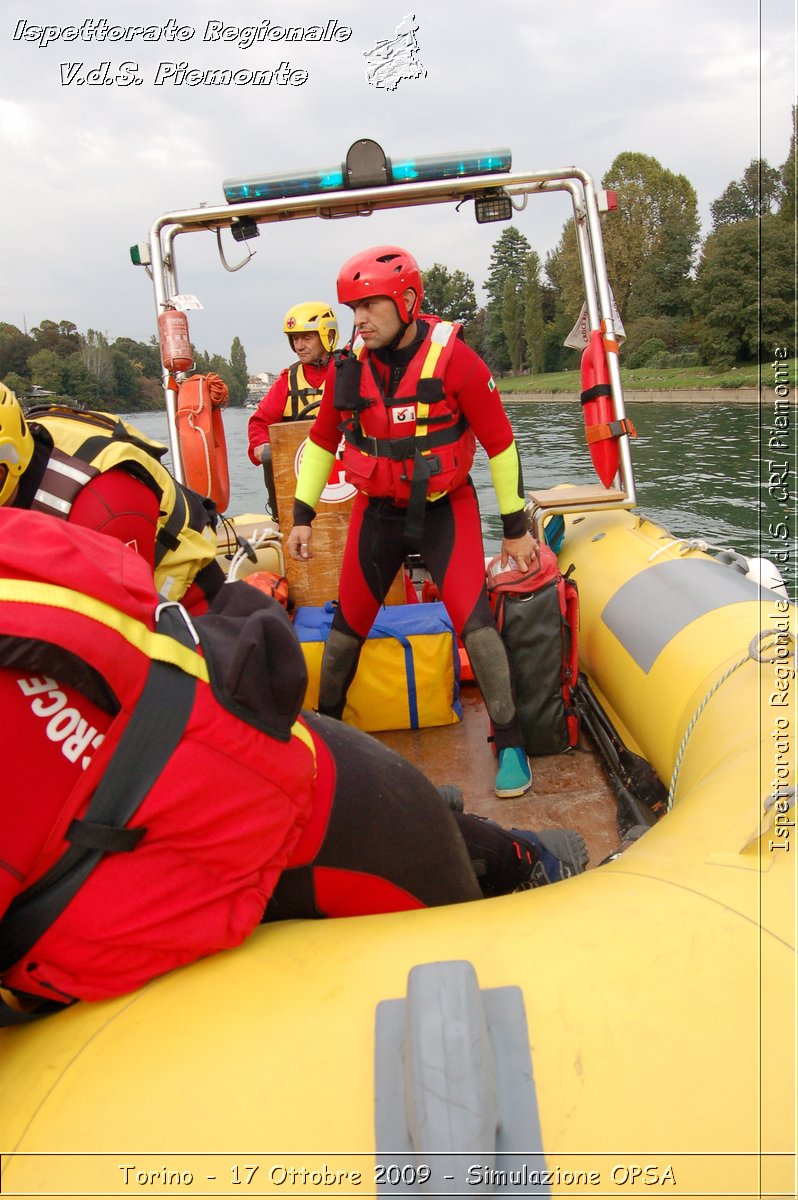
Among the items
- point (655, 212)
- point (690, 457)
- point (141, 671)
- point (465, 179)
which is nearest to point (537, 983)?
point (141, 671)

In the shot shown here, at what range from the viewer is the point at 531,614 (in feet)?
9.41

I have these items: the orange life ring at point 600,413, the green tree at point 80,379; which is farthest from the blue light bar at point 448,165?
the green tree at point 80,379

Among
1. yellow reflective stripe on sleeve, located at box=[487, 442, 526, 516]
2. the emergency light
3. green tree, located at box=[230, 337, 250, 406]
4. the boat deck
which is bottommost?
the boat deck

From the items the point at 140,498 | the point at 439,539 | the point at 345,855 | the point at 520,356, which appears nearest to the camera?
the point at 345,855

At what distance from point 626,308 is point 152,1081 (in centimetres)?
5005

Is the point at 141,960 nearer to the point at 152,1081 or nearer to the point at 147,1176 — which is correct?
the point at 152,1081

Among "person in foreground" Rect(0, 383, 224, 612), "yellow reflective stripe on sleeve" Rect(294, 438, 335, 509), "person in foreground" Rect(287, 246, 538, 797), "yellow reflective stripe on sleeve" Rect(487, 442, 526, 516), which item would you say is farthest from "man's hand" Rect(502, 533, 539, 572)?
"person in foreground" Rect(0, 383, 224, 612)

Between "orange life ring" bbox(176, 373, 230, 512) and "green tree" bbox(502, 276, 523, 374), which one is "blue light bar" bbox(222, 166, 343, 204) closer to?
"orange life ring" bbox(176, 373, 230, 512)

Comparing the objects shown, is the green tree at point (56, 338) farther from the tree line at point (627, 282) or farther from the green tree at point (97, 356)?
the tree line at point (627, 282)

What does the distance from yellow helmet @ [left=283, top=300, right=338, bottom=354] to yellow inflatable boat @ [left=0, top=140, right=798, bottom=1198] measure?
12.8 ft

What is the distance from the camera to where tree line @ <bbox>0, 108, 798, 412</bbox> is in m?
23.9

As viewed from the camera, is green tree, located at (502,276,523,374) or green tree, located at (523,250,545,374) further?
green tree, located at (502,276,523,374)

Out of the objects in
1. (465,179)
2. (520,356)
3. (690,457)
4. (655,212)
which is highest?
(655,212)

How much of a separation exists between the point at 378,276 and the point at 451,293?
5696 cm
